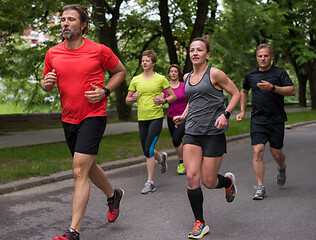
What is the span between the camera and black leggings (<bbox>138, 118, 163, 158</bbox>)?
6590 mm

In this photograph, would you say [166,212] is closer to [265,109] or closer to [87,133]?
[87,133]

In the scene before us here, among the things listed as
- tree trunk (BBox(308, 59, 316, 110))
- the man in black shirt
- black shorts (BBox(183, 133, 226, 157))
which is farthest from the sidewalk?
tree trunk (BBox(308, 59, 316, 110))

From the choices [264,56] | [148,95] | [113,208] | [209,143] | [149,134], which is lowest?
[113,208]

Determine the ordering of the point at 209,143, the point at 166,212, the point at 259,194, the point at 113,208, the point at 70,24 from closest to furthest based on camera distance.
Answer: the point at 70,24 → the point at 209,143 → the point at 113,208 → the point at 166,212 → the point at 259,194

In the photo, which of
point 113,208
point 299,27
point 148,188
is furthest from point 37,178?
point 299,27

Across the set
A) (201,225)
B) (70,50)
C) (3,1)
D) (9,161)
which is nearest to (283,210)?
(201,225)

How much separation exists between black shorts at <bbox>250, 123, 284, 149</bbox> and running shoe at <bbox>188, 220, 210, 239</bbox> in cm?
201

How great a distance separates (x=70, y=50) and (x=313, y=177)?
16.0 feet

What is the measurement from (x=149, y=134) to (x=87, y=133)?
2541 mm

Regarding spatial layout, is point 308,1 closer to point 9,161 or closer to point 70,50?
point 9,161

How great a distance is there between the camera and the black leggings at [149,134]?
21.6 feet

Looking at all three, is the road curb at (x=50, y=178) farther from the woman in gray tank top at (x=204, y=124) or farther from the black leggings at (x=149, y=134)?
the woman in gray tank top at (x=204, y=124)

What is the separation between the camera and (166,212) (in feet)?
17.4

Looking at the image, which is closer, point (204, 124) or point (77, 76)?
point (77, 76)
